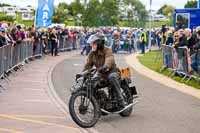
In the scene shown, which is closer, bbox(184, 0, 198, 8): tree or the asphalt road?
the asphalt road

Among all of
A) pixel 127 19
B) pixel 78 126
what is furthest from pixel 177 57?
pixel 127 19

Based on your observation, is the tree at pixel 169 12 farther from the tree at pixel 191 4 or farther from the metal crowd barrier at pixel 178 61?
the metal crowd barrier at pixel 178 61

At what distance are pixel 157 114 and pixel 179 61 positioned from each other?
28.3 feet

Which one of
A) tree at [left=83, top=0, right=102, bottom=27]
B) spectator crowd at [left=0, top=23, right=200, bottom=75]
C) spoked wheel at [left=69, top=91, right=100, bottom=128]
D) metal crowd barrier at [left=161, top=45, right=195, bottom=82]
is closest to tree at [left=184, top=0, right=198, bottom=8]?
tree at [left=83, top=0, right=102, bottom=27]

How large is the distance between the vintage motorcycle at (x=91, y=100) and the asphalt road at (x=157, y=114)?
0.75ft

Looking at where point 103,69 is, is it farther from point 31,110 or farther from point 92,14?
point 92,14

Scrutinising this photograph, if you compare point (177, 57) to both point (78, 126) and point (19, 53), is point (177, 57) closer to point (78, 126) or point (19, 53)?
point (19, 53)

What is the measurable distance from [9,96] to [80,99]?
4.89 metres

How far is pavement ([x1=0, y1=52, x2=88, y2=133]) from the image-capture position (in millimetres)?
10555

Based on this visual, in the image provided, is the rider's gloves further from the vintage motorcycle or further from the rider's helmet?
the rider's helmet

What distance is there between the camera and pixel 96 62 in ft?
37.9

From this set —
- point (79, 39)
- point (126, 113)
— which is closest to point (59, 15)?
point (79, 39)

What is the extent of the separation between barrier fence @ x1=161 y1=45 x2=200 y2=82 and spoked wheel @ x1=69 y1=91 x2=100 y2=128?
8.36 m

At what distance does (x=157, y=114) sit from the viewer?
12492 mm
